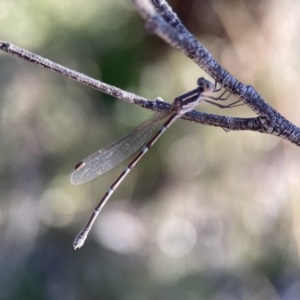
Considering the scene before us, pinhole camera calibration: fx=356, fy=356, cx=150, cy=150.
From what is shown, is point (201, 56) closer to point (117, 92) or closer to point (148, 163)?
point (117, 92)

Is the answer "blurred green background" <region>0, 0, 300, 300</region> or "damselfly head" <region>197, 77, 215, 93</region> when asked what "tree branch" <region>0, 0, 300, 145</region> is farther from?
"blurred green background" <region>0, 0, 300, 300</region>

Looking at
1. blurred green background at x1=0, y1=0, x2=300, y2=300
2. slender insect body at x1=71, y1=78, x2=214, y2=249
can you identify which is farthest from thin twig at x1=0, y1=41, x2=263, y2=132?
blurred green background at x1=0, y1=0, x2=300, y2=300

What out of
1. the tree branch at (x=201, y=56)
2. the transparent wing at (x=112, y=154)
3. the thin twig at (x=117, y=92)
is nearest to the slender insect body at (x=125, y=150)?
the transparent wing at (x=112, y=154)

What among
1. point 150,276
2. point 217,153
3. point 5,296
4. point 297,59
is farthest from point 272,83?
point 5,296

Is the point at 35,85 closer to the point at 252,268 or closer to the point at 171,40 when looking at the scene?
the point at 252,268

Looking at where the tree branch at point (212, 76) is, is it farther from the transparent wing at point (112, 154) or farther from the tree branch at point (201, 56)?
the transparent wing at point (112, 154)

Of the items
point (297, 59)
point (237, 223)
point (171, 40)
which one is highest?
point (297, 59)
